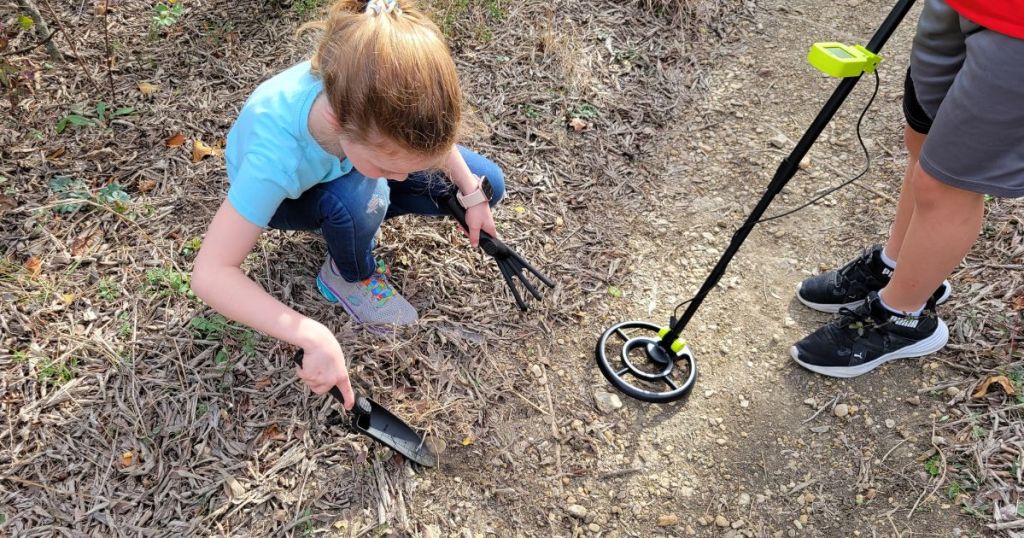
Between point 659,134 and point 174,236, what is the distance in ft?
7.75

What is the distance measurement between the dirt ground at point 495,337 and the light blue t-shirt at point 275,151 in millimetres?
712

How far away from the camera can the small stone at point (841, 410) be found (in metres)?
2.31

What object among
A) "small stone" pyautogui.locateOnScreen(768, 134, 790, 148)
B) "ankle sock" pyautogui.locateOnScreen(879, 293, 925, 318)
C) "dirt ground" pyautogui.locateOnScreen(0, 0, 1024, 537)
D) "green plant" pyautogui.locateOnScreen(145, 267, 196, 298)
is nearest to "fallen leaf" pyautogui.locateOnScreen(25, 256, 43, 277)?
"dirt ground" pyautogui.locateOnScreen(0, 0, 1024, 537)

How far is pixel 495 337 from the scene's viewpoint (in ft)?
8.19

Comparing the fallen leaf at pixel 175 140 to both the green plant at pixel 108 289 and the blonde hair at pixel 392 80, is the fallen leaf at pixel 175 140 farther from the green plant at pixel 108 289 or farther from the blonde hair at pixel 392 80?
the blonde hair at pixel 392 80

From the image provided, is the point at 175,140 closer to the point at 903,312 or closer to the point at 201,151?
the point at 201,151

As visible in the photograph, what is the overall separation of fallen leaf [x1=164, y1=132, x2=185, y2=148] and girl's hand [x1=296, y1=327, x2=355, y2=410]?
5.76 feet

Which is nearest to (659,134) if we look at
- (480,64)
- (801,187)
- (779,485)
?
(801,187)

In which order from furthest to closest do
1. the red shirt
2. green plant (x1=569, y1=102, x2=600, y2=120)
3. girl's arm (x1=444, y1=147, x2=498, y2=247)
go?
green plant (x1=569, y1=102, x2=600, y2=120) → girl's arm (x1=444, y1=147, x2=498, y2=247) → the red shirt

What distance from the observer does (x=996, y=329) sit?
2.37 meters

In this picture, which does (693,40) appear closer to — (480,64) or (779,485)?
(480,64)

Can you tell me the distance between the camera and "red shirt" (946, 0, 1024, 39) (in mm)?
1472

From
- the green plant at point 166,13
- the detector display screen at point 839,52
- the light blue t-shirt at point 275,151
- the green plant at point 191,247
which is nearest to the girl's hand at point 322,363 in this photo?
the light blue t-shirt at point 275,151

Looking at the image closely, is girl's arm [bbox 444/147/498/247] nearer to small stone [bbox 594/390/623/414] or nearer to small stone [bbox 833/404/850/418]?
small stone [bbox 594/390/623/414]
